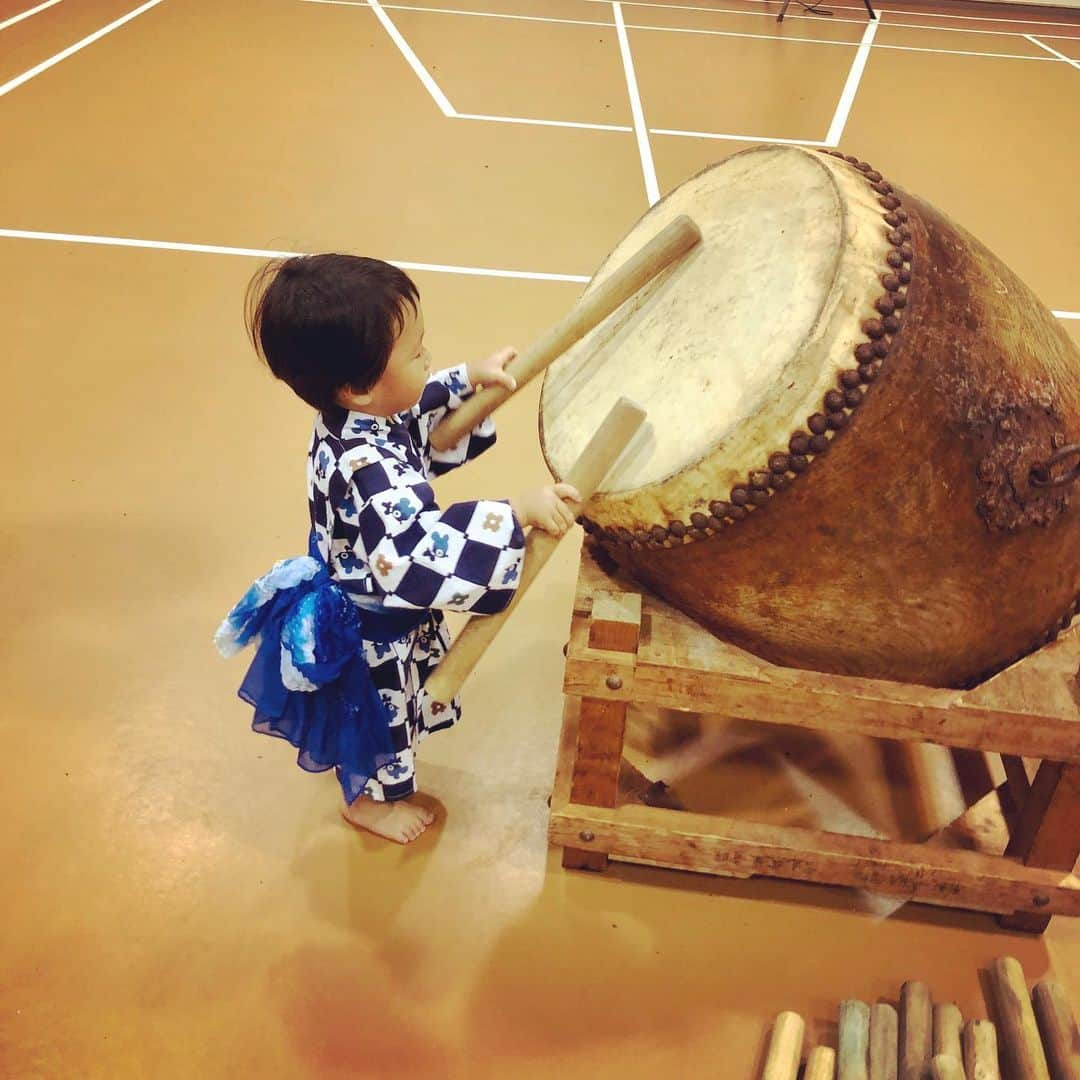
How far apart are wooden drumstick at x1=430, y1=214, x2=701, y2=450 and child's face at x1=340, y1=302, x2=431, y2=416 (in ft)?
0.54

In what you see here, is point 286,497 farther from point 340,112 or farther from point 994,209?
point 994,209

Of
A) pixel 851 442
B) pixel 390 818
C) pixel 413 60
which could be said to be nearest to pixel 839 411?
pixel 851 442

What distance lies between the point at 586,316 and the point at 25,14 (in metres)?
4.89

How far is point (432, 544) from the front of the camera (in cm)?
120

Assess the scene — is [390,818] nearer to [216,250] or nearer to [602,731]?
[602,731]

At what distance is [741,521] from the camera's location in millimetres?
1191

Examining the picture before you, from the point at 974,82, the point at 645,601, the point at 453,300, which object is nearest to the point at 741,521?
the point at 645,601

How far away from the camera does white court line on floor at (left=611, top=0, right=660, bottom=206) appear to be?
3880 millimetres

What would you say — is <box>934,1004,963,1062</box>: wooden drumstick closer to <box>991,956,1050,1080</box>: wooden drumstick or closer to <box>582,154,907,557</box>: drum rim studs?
<box>991,956,1050,1080</box>: wooden drumstick

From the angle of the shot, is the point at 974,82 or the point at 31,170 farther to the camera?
the point at 974,82

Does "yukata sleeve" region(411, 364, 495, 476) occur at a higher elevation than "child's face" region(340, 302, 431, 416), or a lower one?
lower

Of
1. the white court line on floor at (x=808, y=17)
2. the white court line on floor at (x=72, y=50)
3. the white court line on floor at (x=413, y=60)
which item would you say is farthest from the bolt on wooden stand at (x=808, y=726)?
the white court line on floor at (x=808, y=17)

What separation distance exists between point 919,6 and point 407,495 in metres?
6.95

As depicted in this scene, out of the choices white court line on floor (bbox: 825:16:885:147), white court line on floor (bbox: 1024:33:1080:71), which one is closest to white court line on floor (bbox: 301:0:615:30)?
white court line on floor (bbox: 825:16:885:147)
